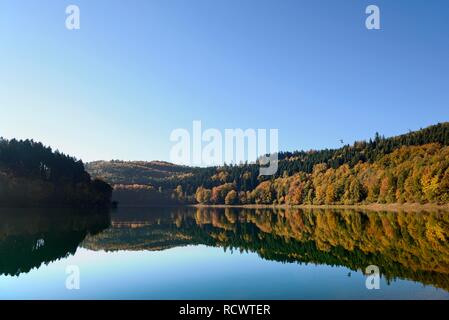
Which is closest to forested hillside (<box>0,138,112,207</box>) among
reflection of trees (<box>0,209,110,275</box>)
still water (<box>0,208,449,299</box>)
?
reflection of trees (<box>0,209,110,275</box>)

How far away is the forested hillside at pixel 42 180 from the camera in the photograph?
407 feet

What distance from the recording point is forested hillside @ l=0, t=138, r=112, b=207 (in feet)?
407

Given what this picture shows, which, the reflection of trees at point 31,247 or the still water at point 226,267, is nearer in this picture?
the still water at point 226,267

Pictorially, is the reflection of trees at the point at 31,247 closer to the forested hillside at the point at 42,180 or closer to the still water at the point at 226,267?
the still water at the point at 226,267

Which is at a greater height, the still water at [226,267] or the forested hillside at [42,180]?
the forested hillside at [42,180]

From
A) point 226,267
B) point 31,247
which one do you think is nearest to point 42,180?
point 31,247


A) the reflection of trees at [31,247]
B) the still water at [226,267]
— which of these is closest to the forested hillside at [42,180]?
the reflection of trees at [31,247]

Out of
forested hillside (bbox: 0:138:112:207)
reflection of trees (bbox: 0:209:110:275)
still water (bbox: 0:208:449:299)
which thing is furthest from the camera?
forested hillside (bbox: 0:138:112:207)

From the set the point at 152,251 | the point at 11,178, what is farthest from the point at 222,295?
the point at 11,178

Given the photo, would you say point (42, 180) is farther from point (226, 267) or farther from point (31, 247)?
point (226, 267)

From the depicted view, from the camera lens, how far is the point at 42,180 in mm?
132625

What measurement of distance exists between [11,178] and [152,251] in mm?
96843

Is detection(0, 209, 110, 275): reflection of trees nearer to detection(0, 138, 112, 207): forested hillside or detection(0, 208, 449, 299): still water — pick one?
detection(0, 208, 449, 299): still water
